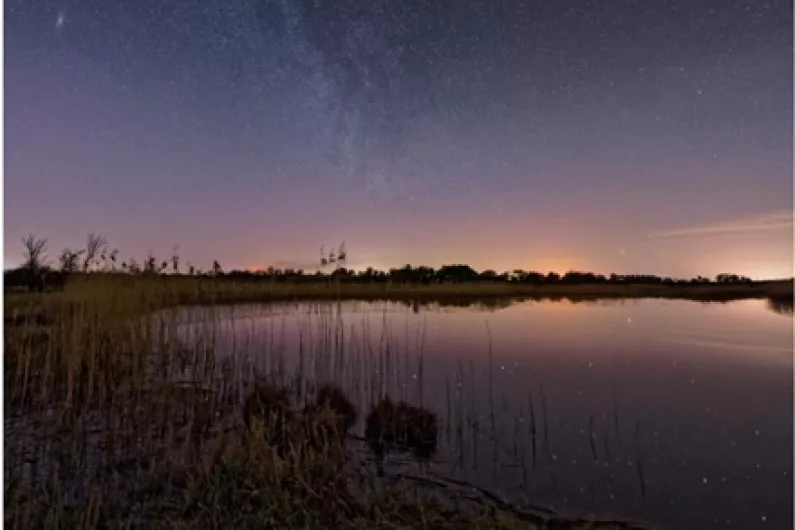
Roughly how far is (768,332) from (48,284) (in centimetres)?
1488

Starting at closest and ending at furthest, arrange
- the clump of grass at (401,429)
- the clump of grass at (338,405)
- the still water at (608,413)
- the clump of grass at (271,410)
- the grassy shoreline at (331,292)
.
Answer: the still water at (608,413), the clump of grass at (271,410), the clump of grass at (401,429), the clump of grass at (338,405), the grassy shoreline at (331,292)

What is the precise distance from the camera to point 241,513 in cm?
311

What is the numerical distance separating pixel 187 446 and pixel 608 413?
4.46m

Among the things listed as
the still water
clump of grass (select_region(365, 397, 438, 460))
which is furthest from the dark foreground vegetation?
the still water

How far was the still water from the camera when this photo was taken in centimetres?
400

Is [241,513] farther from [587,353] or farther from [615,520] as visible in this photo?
[587,353]

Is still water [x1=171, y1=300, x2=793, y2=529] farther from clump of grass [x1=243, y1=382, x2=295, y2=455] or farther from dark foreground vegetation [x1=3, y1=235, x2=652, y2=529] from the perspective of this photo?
clump of grass [x1=243, y1=382, x2=295, y2=455]

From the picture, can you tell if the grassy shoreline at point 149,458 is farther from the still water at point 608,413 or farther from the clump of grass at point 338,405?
the still water at point 608,413

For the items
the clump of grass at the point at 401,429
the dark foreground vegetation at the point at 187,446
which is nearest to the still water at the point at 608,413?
the clump of grass at the point at 401,429

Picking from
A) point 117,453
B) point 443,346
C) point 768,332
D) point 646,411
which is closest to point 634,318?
point 768,332

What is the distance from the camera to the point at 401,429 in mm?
5098

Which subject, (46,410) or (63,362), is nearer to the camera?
(46,410)

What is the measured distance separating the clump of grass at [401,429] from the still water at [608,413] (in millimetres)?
188

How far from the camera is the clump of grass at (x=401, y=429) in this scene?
4824 millimetres
